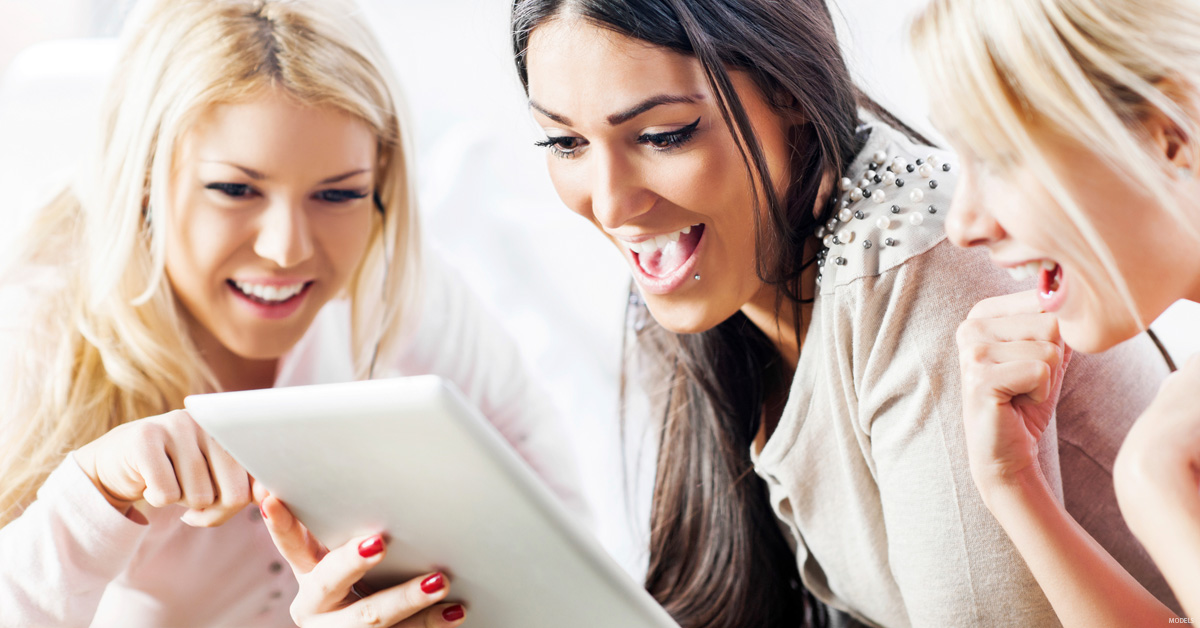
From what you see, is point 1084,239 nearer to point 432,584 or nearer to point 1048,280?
point 1048,280

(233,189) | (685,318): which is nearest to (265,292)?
(233,189)

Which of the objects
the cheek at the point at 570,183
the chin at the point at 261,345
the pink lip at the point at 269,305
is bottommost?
the chin at the point at 261,345

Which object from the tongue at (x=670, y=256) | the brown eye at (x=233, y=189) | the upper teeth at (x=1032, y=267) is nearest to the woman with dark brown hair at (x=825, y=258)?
the tongue at (x=670, y=256)

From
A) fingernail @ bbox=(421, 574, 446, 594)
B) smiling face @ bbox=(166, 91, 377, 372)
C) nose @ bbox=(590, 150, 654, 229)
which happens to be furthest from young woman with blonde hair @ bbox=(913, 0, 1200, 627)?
smiling face @ bbox=(166, 91, 377, 372)

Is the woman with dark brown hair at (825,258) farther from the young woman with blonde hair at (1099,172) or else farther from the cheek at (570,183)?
the young woman with blonde hair at (1099,172)

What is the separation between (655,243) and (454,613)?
14.4 inches

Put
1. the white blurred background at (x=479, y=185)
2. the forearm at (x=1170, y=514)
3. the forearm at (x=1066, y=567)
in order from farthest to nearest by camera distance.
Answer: the white blurred background at (x=479, y=185) < the forearm at (x=1066, y=567) < the forearm at (x=1170, y=514)

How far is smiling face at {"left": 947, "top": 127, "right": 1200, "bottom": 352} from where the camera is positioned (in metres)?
0.50

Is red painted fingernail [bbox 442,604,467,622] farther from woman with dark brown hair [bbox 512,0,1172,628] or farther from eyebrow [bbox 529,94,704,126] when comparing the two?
eyebrow [bbox 529,94,704,126]

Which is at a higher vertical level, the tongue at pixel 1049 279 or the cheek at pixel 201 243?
the cheek at pixel 201 243

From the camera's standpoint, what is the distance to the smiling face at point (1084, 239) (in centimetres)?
50

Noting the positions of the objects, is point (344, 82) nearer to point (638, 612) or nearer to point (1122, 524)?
point (638, 612)

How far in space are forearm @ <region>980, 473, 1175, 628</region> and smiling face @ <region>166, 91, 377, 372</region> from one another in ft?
2.36

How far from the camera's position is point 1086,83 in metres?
0.49
